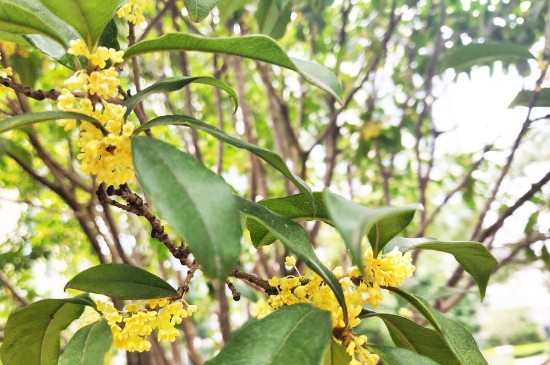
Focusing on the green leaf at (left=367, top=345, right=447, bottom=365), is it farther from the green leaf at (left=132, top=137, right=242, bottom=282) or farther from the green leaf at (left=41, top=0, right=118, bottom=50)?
the green leaf at (left=41, top=0, right=118, bottom=50)

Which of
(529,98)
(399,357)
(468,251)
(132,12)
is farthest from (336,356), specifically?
(529,98)

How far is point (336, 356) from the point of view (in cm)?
49

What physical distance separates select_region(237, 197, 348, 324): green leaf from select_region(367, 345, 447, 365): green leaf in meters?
0.06

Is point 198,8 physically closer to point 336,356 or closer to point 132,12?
point 132,12

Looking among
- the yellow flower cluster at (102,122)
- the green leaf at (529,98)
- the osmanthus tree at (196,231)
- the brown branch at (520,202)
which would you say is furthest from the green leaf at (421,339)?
the green leaf at (529,98)

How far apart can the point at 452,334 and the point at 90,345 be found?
37 centimetres

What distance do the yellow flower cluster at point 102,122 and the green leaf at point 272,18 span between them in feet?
1.68

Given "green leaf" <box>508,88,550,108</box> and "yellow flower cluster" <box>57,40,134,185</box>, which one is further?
"green leaf" <box>508,88,550,108</box>

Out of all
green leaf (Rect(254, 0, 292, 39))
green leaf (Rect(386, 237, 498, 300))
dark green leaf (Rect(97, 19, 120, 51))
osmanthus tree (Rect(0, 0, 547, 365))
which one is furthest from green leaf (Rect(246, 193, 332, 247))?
green leaf (Rect(254, 0, 292, 39))

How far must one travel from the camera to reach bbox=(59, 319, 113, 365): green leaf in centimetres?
50

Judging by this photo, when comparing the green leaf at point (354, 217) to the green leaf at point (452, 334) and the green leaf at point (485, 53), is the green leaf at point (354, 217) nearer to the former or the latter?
the green leaf at point (452, 334)

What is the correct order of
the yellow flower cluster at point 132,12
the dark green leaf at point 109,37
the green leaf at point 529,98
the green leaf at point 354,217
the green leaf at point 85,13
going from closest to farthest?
the green leaf at point 354,217, the green leaf at point 85,13, the dark green leaf at point 109,37, the yellow flower cluster at point 132,12, the green leaf at point 529,98

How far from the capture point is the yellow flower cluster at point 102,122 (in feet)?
1.38

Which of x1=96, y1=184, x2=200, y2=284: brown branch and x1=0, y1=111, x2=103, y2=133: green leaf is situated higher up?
x1=0, y1=111, x2=103, y2=133: green leaf
